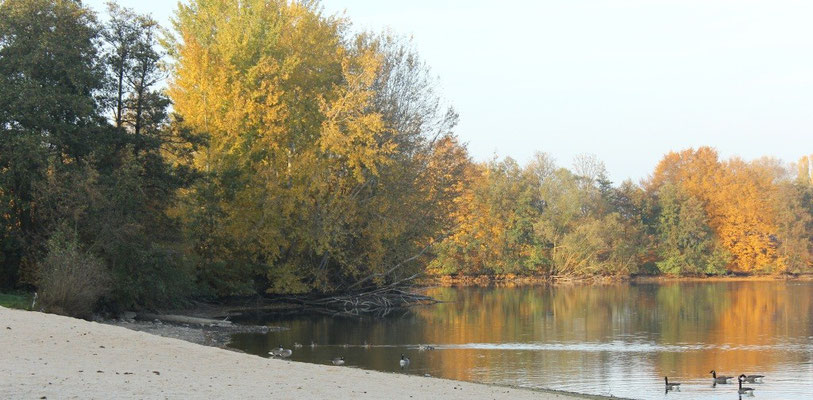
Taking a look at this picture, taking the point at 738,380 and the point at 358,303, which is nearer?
the point at 738,380

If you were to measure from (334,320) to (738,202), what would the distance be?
5360cm

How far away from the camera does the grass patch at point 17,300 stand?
2320cm

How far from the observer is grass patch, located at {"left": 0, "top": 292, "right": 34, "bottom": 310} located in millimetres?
23203

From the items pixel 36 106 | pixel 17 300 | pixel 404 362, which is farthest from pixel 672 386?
pixel 36 106

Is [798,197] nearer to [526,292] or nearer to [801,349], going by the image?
[526,292]

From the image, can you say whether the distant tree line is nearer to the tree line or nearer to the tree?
the tree line

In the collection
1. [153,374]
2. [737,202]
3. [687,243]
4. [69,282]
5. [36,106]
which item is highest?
[737,202]

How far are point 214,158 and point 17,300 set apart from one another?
13.6 metres

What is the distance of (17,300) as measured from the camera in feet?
81.1

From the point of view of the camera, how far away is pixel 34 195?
2800cm

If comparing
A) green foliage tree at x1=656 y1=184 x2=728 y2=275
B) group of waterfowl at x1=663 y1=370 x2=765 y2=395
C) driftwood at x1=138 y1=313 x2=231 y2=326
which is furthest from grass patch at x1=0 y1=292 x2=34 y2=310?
green foliage tree at x1=656 y1=184 x2=728 y2=275

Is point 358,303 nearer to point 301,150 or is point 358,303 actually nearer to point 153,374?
point 301,150

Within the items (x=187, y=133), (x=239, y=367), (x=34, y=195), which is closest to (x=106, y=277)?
(x=34, y=195)

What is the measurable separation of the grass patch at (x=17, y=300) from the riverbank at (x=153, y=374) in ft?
15.1
